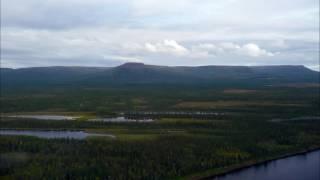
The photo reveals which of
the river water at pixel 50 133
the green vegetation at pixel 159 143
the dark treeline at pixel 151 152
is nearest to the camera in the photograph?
the dark treeline at pixel 151 152

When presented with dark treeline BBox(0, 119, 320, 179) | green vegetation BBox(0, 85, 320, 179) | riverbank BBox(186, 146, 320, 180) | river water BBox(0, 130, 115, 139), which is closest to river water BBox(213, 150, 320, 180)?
riverbank BBox(186, 146, 320, 180)

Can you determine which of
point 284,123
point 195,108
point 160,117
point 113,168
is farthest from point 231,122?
point 113,168

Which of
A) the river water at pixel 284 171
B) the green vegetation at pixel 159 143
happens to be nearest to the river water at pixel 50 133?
the green vegetation at pixel 159 143

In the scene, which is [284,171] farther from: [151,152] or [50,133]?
[50,133]

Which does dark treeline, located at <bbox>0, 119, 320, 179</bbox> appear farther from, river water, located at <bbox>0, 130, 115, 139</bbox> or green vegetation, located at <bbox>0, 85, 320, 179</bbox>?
river water, located at <bbox>0, 130, 115, 139</bbox>

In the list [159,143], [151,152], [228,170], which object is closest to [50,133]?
[159,143]

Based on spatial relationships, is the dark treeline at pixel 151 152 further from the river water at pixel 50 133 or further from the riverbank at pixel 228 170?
the river water at pixel 50 133
